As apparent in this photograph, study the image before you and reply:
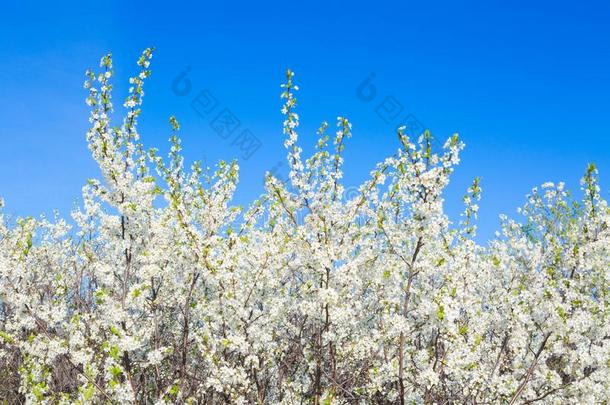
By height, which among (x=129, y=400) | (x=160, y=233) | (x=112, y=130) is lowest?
(x=129, y=400)

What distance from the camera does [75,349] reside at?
839cm

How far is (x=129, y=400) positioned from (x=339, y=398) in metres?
3.38

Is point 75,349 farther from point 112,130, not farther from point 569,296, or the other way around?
point 569,296

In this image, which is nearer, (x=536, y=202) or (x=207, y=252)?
(x=207, y=252)

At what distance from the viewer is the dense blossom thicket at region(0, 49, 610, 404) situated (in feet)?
24.0

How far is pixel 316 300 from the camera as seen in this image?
7492 mm

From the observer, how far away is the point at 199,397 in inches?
371

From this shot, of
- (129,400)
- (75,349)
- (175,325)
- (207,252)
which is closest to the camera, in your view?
(129,400)

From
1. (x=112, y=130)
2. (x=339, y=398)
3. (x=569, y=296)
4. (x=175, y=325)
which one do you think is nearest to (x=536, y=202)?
(x=569, y=296)

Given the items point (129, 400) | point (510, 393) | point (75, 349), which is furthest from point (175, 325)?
point (510, 393)

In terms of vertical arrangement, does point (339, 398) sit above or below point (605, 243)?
below

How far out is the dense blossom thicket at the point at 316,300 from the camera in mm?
7305

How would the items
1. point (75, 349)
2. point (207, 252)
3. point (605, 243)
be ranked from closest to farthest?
point (207, 252) → point (75, 349) → point (605, 243)

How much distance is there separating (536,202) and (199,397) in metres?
11.4
